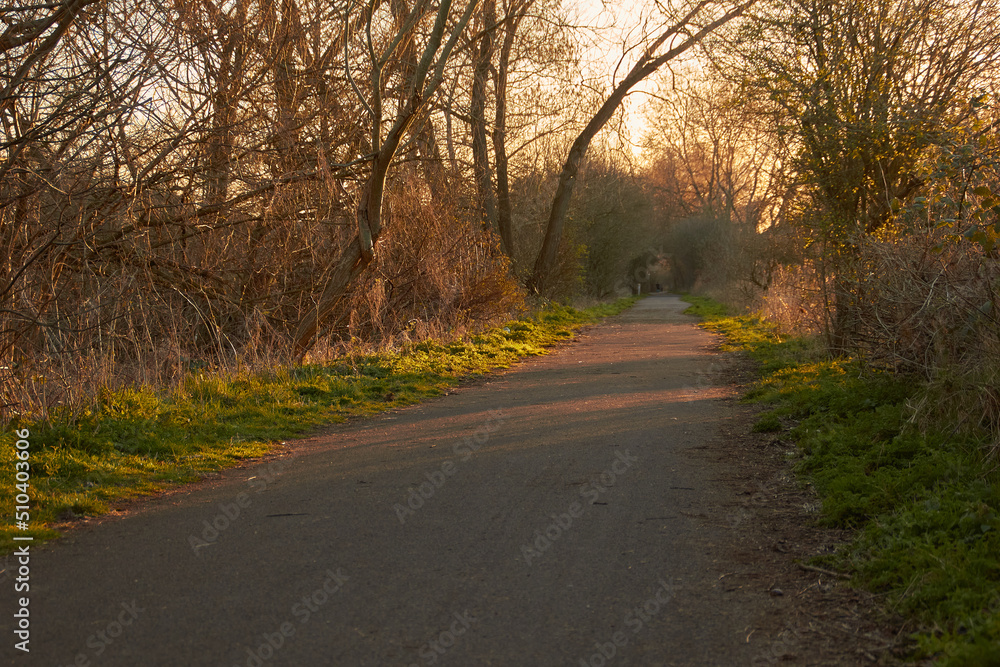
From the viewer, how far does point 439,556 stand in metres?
4.71

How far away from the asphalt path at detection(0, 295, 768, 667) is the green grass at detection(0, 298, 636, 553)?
377mm

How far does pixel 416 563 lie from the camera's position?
15.1 ft

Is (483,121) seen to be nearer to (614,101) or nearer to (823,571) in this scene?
(614,101)

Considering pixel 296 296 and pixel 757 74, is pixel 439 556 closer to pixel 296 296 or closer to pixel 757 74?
pixel 296 296

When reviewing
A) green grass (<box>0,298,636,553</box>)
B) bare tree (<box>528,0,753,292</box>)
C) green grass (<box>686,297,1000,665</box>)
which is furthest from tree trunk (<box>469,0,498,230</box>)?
green grass (<box>686,297,1000,665</box>)

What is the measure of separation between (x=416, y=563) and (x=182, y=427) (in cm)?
404

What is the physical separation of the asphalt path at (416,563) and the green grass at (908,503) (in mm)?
824

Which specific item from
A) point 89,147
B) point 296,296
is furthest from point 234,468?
point 296,296

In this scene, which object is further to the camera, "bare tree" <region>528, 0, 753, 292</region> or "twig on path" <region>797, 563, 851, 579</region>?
"bare tree" <region>528, 0, 753, 292</region>

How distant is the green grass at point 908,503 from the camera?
365 centimetres

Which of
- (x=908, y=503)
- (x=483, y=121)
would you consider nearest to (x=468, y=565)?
(x=908, y=503)

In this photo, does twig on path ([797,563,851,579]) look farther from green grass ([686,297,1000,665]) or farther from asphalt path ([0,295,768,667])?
asphalt path ([0,295,768,667])

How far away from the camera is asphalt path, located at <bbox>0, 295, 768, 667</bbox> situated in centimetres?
361

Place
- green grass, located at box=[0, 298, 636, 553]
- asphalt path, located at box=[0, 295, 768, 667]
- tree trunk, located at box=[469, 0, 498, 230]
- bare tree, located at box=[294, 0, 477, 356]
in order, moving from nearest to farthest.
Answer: asphalt path, located at box=[0, 295, 768, 667]
green grass, located at box=[0, 298, 636, 553]
bare tree, located at box=[294, 0, 477, 356]
tree trunk, located at box=[469, 0, 498, 230]
